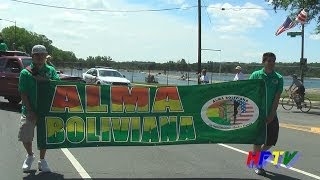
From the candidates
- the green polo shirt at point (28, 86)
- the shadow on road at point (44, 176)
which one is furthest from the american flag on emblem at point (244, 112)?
the green polo shirt at point (28, 86)

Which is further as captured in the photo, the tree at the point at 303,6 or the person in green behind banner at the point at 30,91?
the tree at the point at 303,6

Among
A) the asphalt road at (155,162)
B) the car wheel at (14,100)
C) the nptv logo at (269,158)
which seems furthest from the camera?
the car wheel at (14,100)

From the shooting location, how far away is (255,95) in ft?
28.7

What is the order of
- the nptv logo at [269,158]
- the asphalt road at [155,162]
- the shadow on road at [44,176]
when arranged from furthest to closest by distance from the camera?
the nptv logo at [269,158] → the asphalt road at [155,162] → the shadow on road at [44,176]

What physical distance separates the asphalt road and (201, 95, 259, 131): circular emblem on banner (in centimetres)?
75

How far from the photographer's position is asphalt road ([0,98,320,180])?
27.4ft

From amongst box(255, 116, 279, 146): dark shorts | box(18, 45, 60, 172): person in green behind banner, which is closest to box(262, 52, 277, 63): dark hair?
box(255, 116, 279, 146): dark shorts

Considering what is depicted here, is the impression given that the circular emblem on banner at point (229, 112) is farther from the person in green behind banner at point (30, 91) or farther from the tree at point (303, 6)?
the tree at point (303, 6)

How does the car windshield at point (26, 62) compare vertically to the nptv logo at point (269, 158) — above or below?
above

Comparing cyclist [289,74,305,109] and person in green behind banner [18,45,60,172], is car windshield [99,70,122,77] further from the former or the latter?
person in green behind banner [18,45,60,172]

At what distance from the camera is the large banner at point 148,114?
8.22 metres

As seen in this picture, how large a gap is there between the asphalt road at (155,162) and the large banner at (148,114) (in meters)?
0.48

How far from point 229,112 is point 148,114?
129 centimetres

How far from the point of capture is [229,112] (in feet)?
28.8
